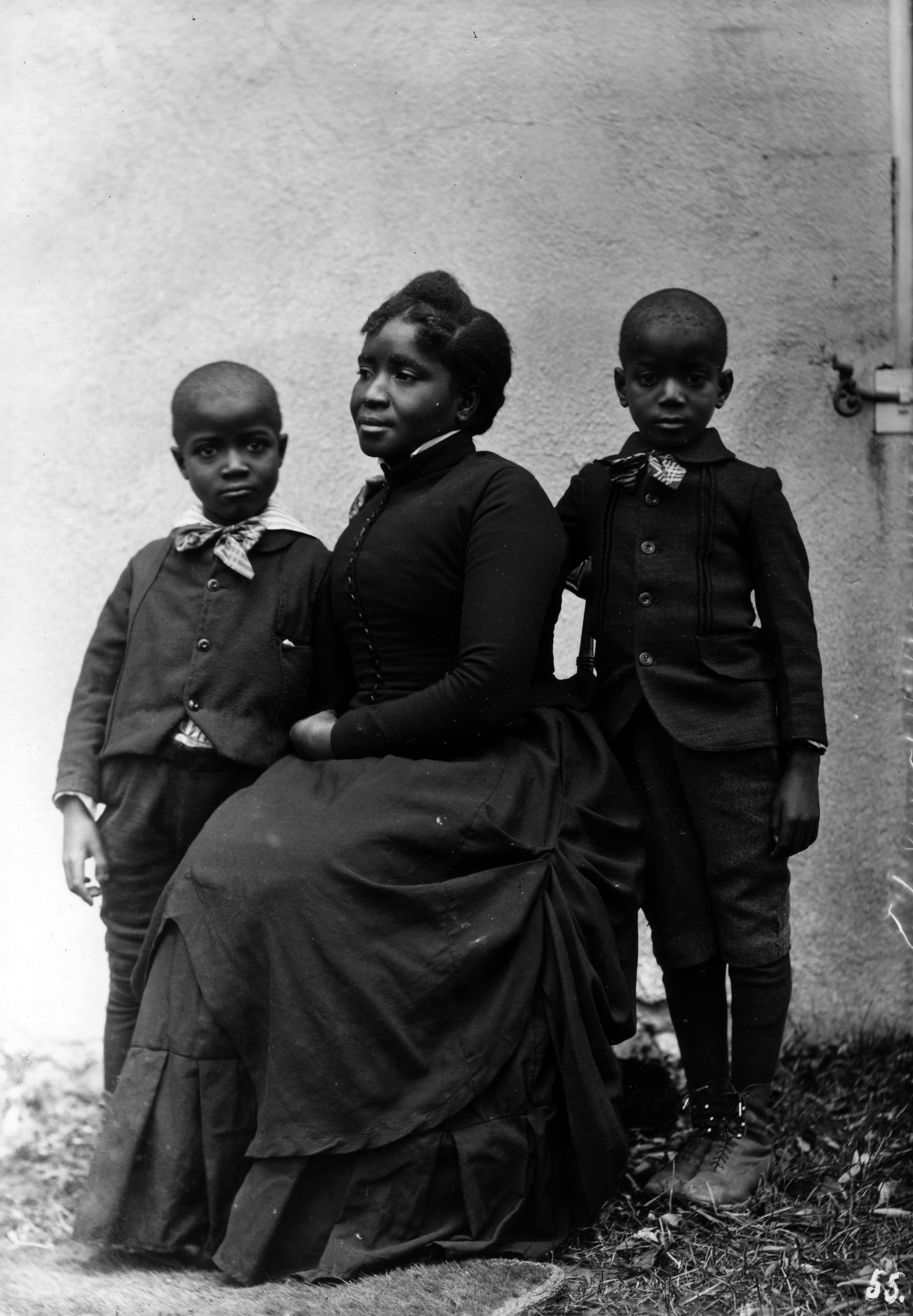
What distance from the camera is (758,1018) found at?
2947 mm

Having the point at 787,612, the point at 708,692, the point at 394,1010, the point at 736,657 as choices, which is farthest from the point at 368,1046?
the point at 787,612

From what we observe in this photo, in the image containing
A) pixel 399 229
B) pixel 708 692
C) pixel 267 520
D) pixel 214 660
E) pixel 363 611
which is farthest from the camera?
pixel 399 229

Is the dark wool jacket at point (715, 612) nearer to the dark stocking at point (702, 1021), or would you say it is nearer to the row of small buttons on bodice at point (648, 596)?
the row of small buttons on bodice at point (648, 596)

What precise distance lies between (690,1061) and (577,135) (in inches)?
96.1

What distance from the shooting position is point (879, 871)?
3.91 m

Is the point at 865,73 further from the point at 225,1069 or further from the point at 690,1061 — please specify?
the point at 225,1069

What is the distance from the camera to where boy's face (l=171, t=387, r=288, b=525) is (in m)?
3.10

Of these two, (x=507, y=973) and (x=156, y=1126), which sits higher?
(x=507, y=973)

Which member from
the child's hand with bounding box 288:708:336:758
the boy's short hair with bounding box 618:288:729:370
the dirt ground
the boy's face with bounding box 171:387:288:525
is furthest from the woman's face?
the dirt ground

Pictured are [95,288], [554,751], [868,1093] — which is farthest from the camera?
[95,288]

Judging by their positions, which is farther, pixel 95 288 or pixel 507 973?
pixel 95 288

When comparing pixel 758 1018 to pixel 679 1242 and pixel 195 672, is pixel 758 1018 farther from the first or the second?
pixel 195 672

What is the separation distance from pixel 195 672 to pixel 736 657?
1168 mm

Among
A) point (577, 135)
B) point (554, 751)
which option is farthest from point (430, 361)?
point (577, 135)
